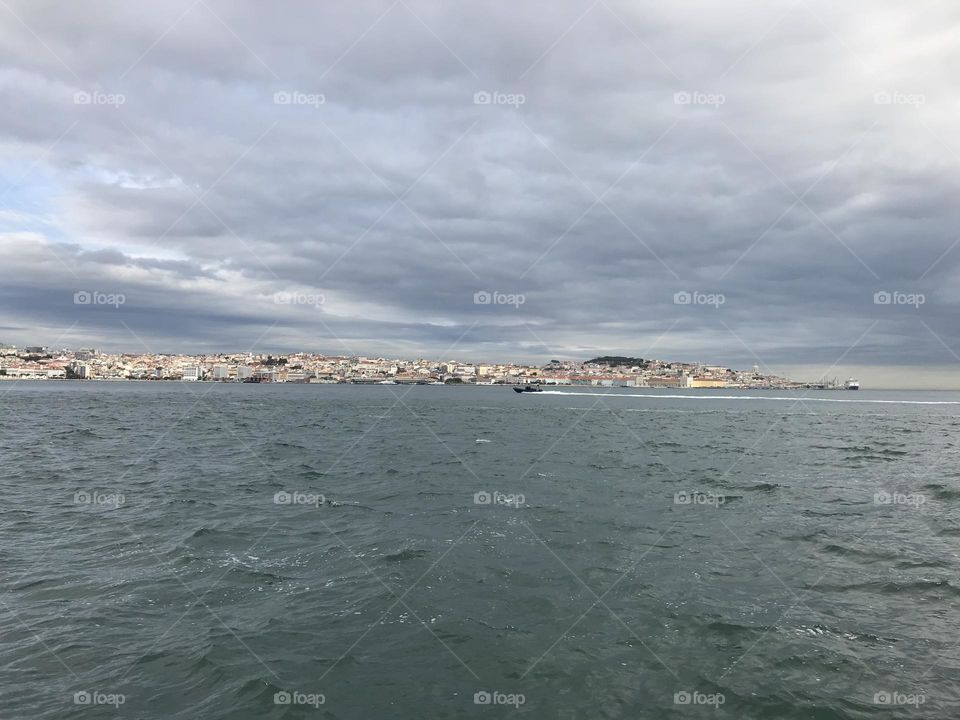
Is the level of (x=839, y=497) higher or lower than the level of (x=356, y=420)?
lower

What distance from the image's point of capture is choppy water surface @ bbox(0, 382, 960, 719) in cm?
689

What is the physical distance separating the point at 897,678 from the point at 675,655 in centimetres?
273

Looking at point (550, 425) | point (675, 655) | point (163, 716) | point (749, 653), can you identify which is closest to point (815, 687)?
point (749, 653)

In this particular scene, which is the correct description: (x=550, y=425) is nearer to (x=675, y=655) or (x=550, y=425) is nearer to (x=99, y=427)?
(x=99, y=427)

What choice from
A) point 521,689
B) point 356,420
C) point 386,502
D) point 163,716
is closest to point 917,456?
point 386,502

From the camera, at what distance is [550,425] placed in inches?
2028

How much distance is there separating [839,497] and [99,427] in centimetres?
4807

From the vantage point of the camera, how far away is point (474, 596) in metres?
9.95

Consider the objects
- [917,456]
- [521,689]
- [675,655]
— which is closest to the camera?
[521,689]

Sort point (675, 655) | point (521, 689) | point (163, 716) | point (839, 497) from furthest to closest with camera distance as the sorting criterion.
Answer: point (839, 497) → point (675, 655) → point (521, 689) → point (163, 716)

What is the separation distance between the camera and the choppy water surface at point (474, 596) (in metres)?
6.89

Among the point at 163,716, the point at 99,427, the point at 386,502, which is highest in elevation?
the point at 99,427

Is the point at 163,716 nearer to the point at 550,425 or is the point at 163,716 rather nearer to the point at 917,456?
the point at 917,456

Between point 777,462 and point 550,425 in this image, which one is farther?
point 550,425
